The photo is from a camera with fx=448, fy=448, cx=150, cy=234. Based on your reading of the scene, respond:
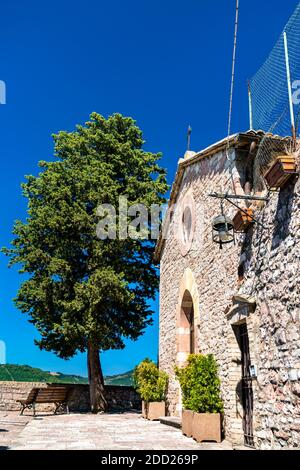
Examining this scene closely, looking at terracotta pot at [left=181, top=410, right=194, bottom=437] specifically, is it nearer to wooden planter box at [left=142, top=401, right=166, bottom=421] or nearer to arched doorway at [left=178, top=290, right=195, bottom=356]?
arched doorway at [left=178, top=290, right=195, bottom=356]

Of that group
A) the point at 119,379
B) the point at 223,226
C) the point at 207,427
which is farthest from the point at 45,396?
the point at 223,226

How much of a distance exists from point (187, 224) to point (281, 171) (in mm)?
6412

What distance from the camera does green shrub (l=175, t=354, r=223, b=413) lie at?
777 centimetres

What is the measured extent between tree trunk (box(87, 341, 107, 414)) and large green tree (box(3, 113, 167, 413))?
0.03 meters

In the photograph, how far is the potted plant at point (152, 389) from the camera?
38.9ft

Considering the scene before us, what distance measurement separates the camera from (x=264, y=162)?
7.02 meters

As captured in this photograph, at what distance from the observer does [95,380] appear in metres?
15.3

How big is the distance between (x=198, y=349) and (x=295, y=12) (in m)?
6.79

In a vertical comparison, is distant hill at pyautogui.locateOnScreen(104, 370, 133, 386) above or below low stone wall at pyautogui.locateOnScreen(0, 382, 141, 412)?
above

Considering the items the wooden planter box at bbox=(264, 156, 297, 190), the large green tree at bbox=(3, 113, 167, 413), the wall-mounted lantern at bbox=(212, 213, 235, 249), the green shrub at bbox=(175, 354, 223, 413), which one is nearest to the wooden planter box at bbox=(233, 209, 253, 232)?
the wall-mounted lantern at bbox=(212, 213, 235, 249)

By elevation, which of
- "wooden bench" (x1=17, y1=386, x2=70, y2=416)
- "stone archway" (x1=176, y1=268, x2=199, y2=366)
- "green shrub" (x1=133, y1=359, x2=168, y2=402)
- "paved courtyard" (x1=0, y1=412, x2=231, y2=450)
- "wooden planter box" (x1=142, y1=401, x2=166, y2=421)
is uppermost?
"stone archway" (x1=176, y1=268, x2=199, y2=366)

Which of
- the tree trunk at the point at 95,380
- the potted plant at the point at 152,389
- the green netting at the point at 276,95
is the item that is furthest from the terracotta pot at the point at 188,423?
the tree trunk at the point at 95,380
